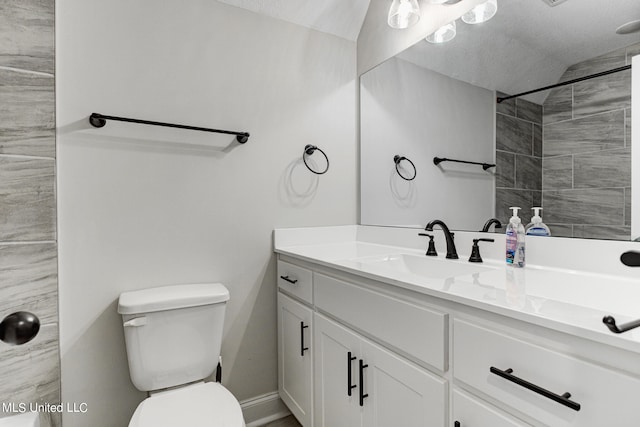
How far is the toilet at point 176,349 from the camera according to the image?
1232 mm

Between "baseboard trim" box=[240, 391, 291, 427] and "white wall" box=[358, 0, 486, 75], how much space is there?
197cm

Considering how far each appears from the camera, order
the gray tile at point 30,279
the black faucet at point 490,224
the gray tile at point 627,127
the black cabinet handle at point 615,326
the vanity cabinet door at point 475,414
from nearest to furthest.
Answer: the black cabinet handle at point 615,326
the vanity cabinet door at point 475,414
the gray tile at point 627,127
the gray tile at point 30,279
the black faucet at point 490,224

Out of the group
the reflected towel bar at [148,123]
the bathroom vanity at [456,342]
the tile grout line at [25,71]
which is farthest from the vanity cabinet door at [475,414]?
the tile grout line at [25,71]

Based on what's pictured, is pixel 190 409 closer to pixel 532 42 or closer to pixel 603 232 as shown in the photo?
pixel 603 232

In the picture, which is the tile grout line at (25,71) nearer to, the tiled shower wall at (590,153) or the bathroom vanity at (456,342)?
the bathroom vanity at (456,342)

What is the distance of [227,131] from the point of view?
5.60 ft

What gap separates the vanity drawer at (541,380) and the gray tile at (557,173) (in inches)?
27.8

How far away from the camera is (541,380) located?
71cm

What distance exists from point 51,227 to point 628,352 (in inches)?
70.0

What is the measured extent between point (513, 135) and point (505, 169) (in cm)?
13

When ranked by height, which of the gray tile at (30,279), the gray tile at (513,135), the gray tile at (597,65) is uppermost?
the gray tile at (597,65)

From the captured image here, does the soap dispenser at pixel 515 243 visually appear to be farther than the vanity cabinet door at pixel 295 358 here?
No

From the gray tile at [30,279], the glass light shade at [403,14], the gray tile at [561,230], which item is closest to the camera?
the gray tile at [561,230]

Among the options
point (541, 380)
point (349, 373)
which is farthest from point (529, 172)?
point (349, 373)
